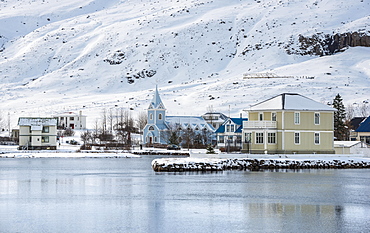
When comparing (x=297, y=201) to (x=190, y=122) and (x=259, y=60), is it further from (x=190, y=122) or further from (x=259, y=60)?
(x=259, y=60)

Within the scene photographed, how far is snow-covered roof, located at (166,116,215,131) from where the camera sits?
106375 mm

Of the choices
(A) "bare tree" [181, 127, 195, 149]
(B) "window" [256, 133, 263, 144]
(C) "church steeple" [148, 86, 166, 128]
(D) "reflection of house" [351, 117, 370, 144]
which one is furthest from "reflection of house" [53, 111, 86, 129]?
(B) "window" [256, 133, 263, 144]

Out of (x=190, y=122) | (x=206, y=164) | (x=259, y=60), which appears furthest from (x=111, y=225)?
(x=259, y=60)

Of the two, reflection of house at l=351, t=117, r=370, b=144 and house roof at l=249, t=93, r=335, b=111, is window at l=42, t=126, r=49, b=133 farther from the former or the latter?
reflection of house at l=351, t=117, r=370, b=144

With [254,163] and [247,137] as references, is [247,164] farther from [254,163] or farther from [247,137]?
[247,137]

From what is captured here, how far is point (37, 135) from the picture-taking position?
89.6m

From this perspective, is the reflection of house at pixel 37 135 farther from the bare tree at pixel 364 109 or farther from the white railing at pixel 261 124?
the bare tree at pixel 364 109

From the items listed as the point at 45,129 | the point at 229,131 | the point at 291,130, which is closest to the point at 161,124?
the point at 229,131

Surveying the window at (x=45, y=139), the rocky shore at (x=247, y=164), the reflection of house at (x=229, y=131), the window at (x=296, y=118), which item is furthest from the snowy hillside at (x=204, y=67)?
the rocky shore at (x=247, y=164)

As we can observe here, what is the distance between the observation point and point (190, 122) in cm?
10825

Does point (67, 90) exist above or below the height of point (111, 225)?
above

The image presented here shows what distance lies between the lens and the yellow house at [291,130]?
59906mm

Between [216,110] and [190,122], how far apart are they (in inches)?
707

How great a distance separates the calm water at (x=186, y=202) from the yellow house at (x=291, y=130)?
9418mm
